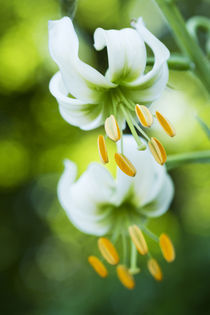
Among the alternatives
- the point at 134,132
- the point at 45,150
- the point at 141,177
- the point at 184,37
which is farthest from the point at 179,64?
the point at 45,150

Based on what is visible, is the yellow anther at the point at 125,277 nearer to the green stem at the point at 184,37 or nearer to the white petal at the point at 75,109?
the white petal at the point at 75,109

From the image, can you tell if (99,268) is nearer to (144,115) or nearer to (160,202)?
(160,202)

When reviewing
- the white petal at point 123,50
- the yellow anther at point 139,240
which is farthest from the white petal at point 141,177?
the white petal at point 123,50

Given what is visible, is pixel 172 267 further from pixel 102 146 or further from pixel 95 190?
pixel 102 146

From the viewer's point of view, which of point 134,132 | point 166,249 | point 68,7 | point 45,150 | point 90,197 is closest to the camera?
point 68,7

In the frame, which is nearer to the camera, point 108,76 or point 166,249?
point 108,76

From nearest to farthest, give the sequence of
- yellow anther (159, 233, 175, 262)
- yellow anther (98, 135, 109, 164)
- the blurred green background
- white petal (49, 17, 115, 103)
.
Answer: white petal (49, 17, 115, 103), yellow anther (98, 135, 109, 164), yellow anther (159, 233, 175, 262), the blurred green background

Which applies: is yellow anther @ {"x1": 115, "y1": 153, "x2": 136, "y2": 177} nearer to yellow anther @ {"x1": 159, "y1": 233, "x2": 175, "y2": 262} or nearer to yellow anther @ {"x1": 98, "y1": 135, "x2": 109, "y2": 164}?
yellow anther @ {"x1": 98, "y1": 135, "x2": 109, "y2": 164}

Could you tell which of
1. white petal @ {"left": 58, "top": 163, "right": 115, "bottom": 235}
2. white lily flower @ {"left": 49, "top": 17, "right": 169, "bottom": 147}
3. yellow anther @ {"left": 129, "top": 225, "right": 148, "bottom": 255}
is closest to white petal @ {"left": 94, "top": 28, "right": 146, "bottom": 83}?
white lily flower @ {"left": 49, "top": 17, "right": 169, "bottom": 147}
